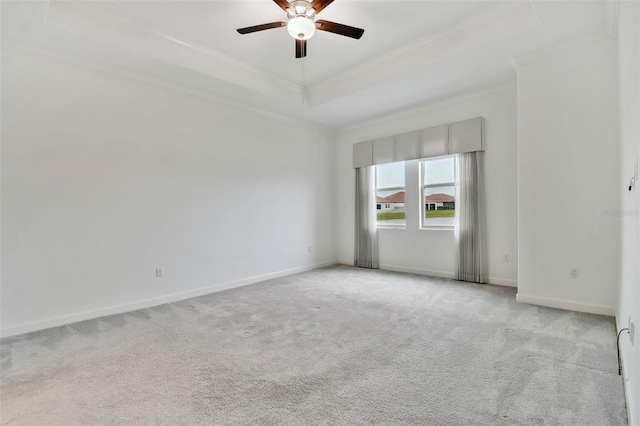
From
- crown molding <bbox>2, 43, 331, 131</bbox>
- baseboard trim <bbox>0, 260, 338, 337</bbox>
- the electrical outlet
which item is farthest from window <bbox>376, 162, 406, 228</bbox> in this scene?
the electrical outlet

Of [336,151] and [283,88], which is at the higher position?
[283,88]

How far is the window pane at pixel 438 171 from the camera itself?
4.89 m

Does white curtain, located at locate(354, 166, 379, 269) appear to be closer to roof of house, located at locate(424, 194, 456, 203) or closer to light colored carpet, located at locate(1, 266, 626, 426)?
roof of house, located at locate(424, 194, 456, 203)

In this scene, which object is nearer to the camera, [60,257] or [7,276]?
[7,276]

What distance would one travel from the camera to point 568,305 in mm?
3188

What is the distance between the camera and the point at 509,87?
13.6 ft

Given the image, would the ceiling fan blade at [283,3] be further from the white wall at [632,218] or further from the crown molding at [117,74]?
the white wall at [632,218]

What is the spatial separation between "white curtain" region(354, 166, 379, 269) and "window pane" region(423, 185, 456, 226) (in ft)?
3.26

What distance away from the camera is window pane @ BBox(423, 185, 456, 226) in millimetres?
4852

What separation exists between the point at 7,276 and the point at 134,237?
1.08 metres

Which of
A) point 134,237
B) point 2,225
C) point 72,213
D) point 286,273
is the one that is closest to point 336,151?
point 286,273

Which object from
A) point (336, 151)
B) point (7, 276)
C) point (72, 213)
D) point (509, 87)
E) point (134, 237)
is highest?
point (509, 87)

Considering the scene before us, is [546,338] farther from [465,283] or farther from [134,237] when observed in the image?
[134,237]

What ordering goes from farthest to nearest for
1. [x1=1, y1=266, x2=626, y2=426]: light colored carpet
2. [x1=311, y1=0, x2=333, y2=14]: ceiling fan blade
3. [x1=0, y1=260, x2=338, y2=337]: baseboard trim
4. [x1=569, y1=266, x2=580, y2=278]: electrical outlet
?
[x1=569, y1=266, x2=580, y2=278]: electrical outlet, [x1=0, y1=260, x2=338, y2=337]: baseboard trim, [x1=311, y1=0, x2=333, y2=14]: ceiling fan blade, [x1=1, y1=266, x2=626, y2=426]: light colored carpet
